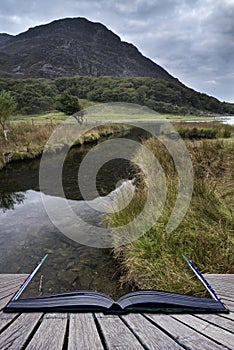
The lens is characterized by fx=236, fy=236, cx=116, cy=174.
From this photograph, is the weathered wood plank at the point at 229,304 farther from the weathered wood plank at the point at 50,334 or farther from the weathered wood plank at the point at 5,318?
the weathered wood plank at the point at 5,318

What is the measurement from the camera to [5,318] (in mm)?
1245

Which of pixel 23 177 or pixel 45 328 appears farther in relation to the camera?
pixel 23 177

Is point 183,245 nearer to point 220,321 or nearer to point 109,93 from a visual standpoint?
point 220,321

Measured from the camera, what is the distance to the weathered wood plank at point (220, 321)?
3.76 feet

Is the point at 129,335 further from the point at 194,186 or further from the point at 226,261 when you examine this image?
the point at 194,186

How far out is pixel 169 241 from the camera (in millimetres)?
3566

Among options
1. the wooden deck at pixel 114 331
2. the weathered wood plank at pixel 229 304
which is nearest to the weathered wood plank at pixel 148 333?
the wooden deck at pixel 114 331

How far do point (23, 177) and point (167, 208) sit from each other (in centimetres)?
774

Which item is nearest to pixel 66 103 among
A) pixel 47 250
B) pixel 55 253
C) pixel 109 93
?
pixel 47 250

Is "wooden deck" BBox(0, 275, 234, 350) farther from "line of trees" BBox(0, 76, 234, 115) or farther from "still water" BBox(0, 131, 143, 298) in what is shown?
"line of trees" BBox(0, 76, 234, 115)

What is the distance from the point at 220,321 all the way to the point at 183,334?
29cm

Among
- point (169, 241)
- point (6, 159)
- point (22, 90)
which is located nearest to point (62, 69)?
point (22, 90)

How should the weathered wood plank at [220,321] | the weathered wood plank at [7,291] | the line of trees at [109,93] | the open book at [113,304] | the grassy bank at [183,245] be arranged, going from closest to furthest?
the weathered wood plank at [220,321]
the open book at [113,304]
the weathered wood plank at [7,291]
the grassy bank at [183,245]
the line of trees at [109,93]

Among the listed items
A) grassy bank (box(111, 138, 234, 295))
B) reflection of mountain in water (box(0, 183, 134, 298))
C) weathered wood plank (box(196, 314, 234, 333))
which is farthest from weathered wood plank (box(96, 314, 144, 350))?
reflection of mountain in water (box(0, 183, 134, 298))
